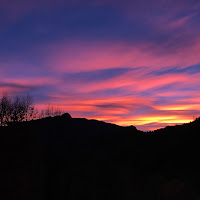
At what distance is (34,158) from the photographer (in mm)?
15086

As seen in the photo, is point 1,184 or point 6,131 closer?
point 1,184

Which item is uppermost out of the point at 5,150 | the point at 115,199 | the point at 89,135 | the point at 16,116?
the point at 16,116

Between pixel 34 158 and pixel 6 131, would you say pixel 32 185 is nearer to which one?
pixel 34 158

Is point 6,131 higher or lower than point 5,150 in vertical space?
higher

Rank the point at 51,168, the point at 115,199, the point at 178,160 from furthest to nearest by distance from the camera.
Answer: the point at 178,160 → the point at 51,168 → the point at 115,199

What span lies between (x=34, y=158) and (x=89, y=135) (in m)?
4.07

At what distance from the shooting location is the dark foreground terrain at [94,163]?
527 inches

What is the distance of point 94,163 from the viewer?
48.3 feet

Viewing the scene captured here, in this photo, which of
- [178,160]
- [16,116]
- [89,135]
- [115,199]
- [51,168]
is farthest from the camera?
[16,116]

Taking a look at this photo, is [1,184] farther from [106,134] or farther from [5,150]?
[106,134]

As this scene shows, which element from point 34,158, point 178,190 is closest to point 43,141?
point 34,158

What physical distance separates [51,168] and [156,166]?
624 cm

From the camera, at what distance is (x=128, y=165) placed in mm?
14875

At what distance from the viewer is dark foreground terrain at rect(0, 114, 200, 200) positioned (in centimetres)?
1338
